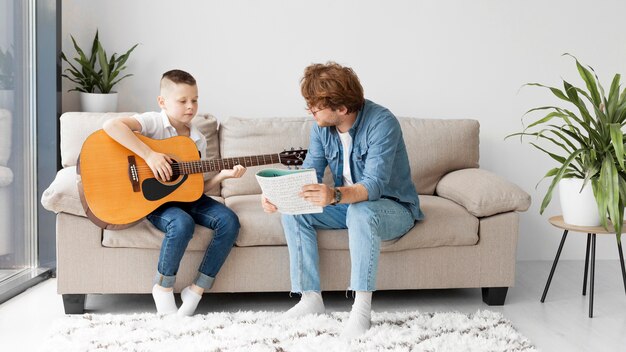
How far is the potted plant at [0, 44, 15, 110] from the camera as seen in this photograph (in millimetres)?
3152

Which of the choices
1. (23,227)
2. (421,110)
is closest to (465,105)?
(421,110)

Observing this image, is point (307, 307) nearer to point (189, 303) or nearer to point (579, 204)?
point (189, 303)

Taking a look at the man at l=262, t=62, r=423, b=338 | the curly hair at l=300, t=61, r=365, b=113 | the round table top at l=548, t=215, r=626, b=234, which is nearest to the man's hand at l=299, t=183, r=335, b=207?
the man at l=262, t=62, r=423, b=338

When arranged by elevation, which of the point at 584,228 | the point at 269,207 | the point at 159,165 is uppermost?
the point at 159,165

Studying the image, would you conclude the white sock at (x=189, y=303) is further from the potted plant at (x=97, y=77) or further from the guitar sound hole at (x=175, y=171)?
the potted plant at (x=97, y=77)

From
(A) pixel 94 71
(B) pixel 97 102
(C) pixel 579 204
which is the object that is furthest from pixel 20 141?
(C) pixel 579 204

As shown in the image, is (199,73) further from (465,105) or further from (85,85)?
(465,105)

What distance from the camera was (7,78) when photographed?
3.20 meters

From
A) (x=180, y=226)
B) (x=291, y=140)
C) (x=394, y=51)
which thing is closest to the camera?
(x=180, y=226)

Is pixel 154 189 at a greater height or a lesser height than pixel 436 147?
lesser

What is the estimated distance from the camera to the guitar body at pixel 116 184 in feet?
9.05

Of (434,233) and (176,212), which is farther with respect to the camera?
(434,233)

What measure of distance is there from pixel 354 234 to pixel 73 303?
115cm

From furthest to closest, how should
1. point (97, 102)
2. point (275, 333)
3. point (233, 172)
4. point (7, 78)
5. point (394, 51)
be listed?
point (394, 51) → point (97, 102) → point (7, 78) → point (233, 172) → point (275, 333)
